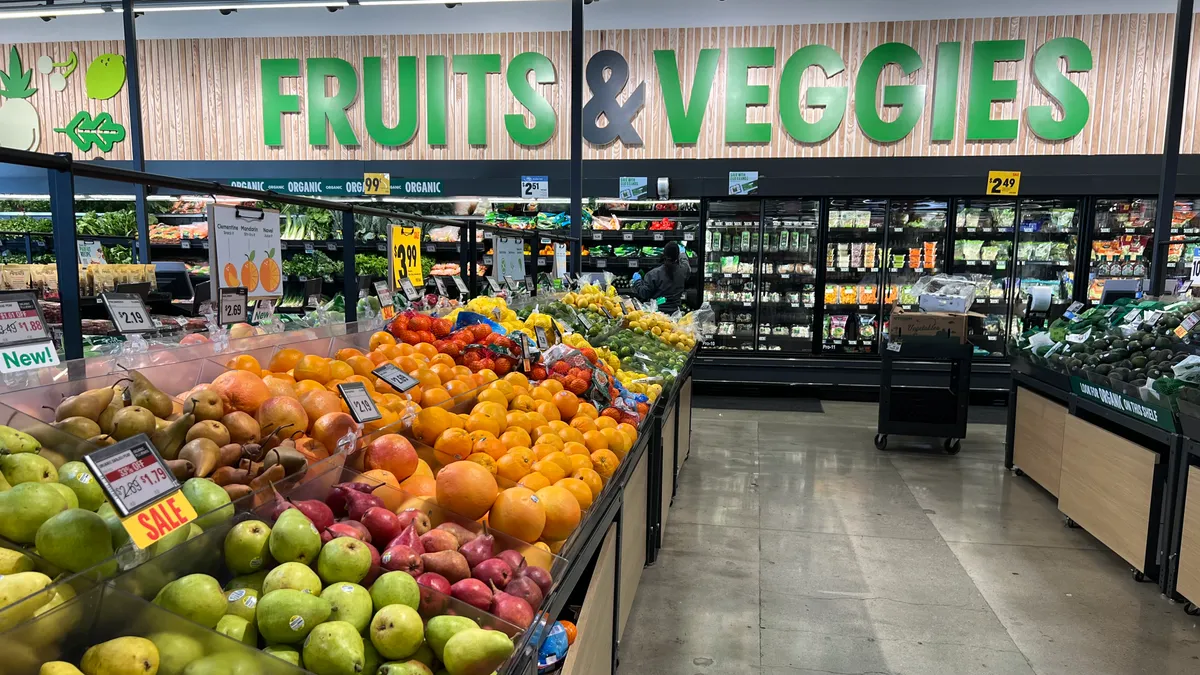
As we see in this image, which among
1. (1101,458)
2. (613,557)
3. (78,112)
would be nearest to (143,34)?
(78,112)

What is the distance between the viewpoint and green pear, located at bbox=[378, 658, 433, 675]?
97 cm

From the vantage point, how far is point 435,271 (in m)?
8.67

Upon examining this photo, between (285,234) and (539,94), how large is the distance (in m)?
3.66

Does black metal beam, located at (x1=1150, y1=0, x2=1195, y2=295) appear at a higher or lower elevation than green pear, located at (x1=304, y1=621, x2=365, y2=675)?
higher

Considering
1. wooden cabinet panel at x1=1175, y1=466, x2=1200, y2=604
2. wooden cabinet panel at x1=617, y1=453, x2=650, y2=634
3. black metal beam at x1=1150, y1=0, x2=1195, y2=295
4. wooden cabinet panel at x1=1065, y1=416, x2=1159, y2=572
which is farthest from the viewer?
black metal beam at x1=1150, y1=0, x2=1195, y2=295

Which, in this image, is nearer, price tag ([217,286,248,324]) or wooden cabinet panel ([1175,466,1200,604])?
price tag ([217,286,248,324])

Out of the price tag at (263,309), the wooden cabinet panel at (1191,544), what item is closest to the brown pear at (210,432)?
the price tag at (263,309)

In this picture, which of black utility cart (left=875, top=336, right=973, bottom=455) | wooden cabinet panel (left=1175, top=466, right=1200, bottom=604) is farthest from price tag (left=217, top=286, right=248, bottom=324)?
black utility cart (left=875, top=336, right=973, bottom=455)

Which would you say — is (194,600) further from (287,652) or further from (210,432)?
(210,432)

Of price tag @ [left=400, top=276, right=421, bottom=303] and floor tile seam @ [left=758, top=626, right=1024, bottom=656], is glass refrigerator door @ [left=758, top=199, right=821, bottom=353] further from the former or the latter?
floor tile seam @ [left=758, top=626, right=1024, bottom=656]

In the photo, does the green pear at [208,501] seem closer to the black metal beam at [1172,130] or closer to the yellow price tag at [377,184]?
the black metal beam at [1172,130]

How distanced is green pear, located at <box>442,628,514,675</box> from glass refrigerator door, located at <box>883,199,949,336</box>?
7.17 metres

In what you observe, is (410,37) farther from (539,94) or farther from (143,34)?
(143,34)

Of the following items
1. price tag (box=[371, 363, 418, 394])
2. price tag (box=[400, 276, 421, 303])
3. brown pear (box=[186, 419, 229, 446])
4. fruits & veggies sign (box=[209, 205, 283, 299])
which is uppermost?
fruits & veggies sign (box=[209, 205, 283, 299])
